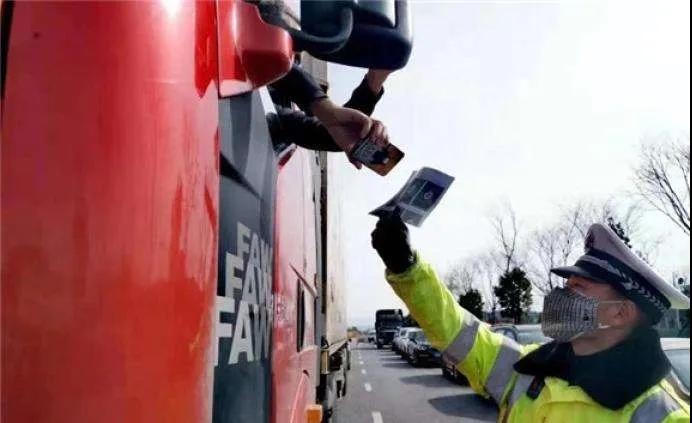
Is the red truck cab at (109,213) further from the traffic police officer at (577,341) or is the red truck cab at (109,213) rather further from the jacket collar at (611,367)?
the jacket collar at (611,367)

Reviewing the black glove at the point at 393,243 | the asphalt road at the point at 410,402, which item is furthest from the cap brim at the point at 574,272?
the asphalt road at the point at 410,402

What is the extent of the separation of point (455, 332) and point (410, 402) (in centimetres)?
1159

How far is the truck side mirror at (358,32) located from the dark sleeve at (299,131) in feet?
1.84

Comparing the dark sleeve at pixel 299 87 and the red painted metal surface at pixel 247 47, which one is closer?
the red painted metal surface at pixel 247 47

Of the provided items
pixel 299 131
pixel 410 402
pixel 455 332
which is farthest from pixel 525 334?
pixel 299 131

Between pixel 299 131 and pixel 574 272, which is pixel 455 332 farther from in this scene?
pixel 299 131

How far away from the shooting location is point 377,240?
7.04 ft

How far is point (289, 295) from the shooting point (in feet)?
7.32

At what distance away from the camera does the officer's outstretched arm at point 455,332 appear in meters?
2.18

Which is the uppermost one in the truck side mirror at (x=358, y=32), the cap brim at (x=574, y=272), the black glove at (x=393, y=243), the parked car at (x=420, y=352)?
the truck side mirror at (x=358, y=32)

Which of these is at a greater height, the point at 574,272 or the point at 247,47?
the point at 247,47

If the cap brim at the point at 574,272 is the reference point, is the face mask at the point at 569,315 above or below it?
below

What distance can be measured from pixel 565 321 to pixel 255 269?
1.18 m

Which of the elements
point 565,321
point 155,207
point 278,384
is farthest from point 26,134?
point 565,321
